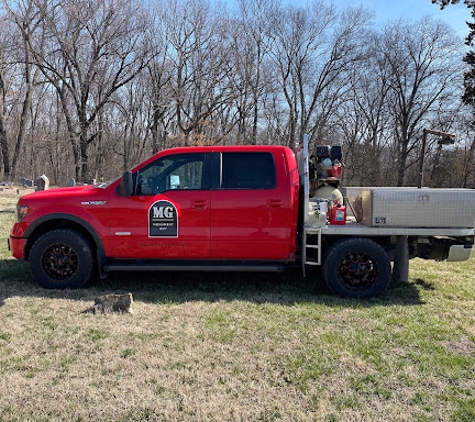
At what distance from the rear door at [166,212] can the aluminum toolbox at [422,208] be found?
2150 mm

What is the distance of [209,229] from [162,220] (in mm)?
608

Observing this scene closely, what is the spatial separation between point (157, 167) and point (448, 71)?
134ft

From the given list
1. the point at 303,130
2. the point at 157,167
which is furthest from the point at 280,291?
the point at 303,130

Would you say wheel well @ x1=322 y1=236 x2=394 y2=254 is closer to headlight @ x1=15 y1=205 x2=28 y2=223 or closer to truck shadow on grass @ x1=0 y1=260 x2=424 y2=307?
truck shadow on grass @ x1=0 y1=260 x2=424 y2=307

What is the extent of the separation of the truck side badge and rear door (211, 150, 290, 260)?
495 mm

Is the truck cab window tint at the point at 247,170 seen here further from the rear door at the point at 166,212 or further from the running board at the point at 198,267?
the running board at the point at 198,267

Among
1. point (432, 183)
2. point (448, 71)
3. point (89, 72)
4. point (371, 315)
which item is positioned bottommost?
point (371, 315)

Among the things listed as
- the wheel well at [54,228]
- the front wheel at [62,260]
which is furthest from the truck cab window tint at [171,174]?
the front wheel at [62,260]

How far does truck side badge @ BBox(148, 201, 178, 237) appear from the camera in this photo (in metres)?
4.93

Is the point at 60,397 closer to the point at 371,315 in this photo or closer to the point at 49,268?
the point at 49,268

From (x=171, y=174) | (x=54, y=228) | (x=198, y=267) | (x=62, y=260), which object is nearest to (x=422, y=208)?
(x=198, y=267)

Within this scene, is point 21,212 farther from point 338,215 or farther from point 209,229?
point 338,215

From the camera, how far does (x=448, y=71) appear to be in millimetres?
37375

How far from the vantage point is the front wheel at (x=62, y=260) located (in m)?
5.05
